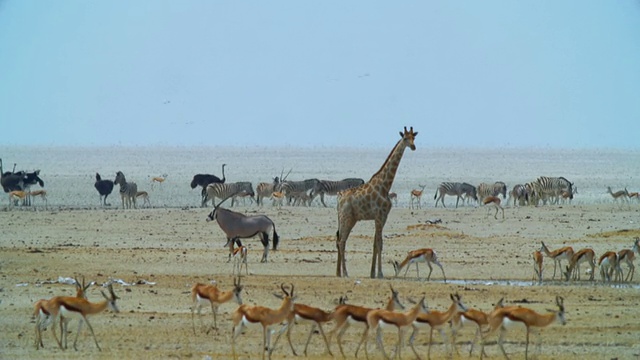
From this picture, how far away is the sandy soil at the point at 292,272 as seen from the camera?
43.2ft

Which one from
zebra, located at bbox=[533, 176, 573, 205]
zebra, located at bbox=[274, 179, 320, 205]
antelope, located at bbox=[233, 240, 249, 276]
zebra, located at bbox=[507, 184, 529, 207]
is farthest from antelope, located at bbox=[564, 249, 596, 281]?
zebra, located at bbox=[274, 179, 320, 205]

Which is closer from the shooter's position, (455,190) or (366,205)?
(366,205)

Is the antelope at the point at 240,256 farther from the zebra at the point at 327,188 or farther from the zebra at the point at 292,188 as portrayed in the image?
the zebra at the point at 327,188

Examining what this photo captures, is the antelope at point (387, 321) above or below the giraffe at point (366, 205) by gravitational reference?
below

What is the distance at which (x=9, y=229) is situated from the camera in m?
27.3

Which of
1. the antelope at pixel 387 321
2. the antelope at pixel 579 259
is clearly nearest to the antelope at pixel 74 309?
the antelope at pixel 387 321

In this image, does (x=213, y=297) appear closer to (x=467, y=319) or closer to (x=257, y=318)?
(x=257, y=318)

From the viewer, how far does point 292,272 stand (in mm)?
19484

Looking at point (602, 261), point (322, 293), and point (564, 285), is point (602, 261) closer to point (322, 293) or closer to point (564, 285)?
point (564, 285)

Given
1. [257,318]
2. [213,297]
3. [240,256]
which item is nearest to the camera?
[257,318]

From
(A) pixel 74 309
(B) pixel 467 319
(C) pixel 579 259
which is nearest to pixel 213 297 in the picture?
(A) pixel 74 309

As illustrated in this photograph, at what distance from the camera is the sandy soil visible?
519 inches

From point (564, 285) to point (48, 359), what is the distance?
9.51 metres

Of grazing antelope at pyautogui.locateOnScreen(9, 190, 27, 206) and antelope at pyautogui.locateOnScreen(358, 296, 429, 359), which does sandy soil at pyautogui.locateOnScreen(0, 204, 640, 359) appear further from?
grazing antelope at pyautogui.locateOnScreen(9, 190, 27, 206)
